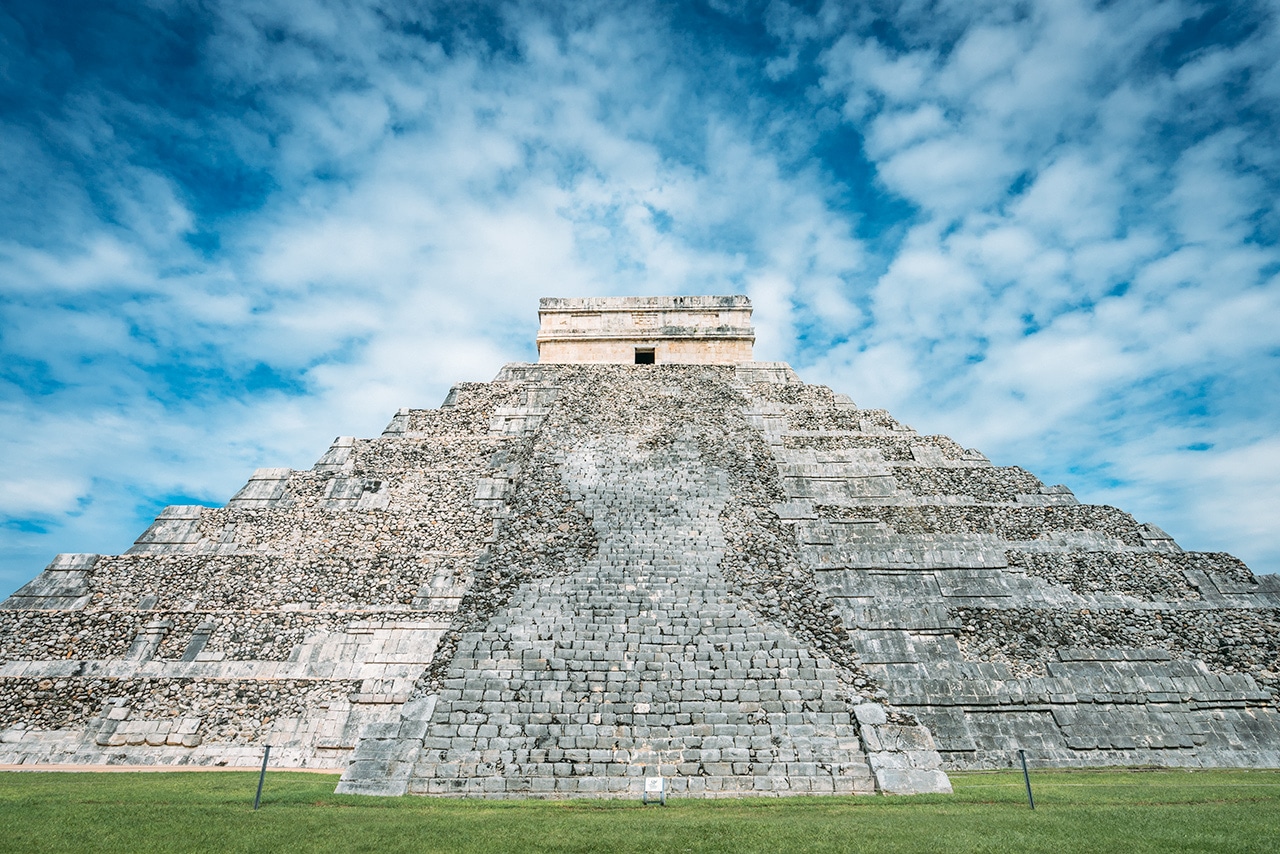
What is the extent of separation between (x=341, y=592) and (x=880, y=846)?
385 inches

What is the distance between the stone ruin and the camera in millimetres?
8297

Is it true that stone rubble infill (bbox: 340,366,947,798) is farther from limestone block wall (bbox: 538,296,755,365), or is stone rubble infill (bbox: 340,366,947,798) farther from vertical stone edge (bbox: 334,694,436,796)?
limestone block wall (bbox: 538,296,755,365)

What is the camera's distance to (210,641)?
10.7 meters

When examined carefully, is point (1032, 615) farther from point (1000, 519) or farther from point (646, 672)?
point (646, 672)

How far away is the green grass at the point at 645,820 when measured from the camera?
5.33 meters

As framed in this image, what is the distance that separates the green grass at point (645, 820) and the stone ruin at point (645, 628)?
0.72 metres

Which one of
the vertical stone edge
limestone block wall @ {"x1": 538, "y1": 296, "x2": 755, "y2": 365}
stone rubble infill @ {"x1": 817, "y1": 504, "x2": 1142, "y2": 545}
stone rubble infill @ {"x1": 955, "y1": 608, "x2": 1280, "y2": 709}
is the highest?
limestone block wall @ {"x1": 538, "y1": 296, "x2": 755, "y2": 365}

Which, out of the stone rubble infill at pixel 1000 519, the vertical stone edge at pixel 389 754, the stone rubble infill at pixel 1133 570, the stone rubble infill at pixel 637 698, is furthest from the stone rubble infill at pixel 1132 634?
the vertical stone edge at pixel 389 754

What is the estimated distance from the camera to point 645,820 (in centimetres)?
623

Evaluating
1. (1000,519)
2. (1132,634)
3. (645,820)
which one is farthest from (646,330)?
(645,820)

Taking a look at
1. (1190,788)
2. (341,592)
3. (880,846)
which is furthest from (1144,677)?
(341,592)

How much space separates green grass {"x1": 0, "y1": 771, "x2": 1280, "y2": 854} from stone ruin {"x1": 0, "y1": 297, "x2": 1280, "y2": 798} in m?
0.72

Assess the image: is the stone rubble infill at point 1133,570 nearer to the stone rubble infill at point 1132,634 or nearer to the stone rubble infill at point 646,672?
the stone rubble infill at point 1132,634

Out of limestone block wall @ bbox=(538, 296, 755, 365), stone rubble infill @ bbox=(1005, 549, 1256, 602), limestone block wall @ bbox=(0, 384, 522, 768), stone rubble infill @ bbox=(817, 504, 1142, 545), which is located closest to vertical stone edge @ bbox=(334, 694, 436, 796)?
limestone block wall @ bbox=(0, 384, 522, 768)
